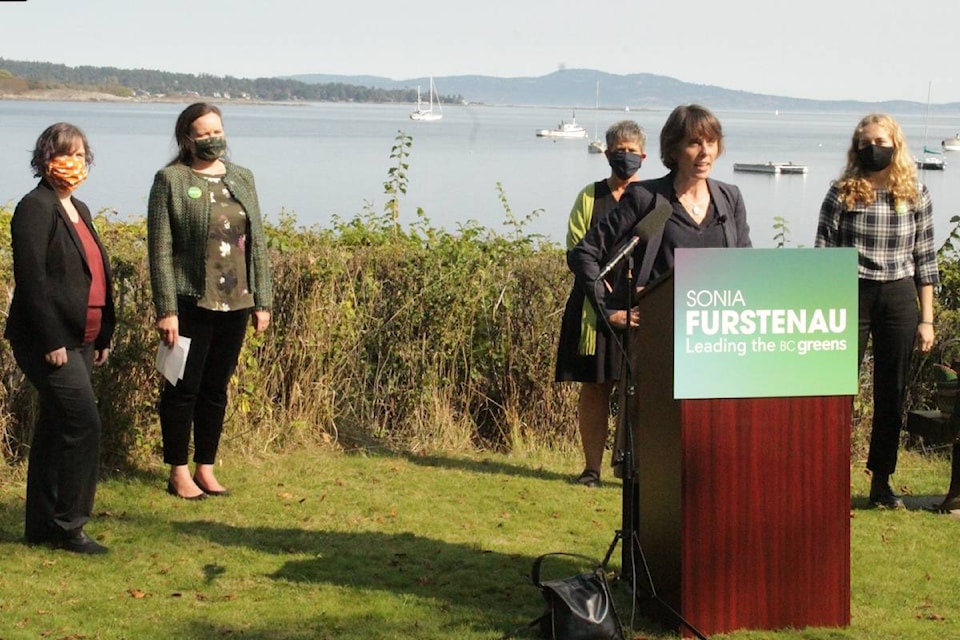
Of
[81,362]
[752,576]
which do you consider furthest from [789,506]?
[81,362]

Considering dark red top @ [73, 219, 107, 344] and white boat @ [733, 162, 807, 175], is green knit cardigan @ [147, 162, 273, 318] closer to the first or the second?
dark red top @ [73, 219, 107, 344]

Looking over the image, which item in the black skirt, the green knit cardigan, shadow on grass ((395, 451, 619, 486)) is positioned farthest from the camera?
shadow on grass ((395, 451, 619, 486))

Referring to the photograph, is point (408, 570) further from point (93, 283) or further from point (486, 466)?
point (486, 466)

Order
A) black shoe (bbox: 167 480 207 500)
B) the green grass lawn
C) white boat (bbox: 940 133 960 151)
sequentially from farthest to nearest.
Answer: white boat (bbox: 940 133 960 151) → black shoe (bbox: 167 480 207 500) → the green grass lawn

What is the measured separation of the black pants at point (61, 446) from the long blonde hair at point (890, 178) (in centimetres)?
399

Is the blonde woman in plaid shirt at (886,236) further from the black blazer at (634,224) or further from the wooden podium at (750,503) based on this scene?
the wooden podium at (750,503)

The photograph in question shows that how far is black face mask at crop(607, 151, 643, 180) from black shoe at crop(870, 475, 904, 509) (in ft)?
7.20

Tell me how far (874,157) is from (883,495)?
190 centimetres

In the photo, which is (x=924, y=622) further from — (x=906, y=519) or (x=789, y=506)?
(x=906, y=519)

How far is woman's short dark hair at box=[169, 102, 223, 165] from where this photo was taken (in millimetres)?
6980

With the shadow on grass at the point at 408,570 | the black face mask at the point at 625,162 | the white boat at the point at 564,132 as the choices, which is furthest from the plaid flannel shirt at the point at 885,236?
the white boat at the point at 564,132

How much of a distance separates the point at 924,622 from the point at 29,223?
4.28 meters

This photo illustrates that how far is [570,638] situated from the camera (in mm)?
5012

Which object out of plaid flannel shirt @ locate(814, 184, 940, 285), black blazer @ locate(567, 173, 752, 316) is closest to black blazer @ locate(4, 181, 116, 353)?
black blazer @ locate(567, 173, 752, 316)
